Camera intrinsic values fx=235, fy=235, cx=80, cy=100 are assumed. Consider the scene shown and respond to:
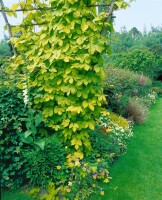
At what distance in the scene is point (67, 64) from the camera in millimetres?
3607

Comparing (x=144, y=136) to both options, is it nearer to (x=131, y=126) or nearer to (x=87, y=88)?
(x=131, y=126)

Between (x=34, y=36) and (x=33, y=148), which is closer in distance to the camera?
(x=33, y=148)

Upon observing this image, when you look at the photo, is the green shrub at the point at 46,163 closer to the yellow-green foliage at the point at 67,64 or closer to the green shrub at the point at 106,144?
the yellow-green foliage at the point at 67,64

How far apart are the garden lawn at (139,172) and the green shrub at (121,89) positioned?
1.15m

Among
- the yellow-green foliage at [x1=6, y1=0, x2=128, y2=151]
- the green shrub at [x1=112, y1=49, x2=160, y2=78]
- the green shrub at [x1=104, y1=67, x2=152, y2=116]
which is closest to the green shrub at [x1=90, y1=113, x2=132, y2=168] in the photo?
the yellow-green foliage at [x1=6, y1=0, x2=128, y2=151]

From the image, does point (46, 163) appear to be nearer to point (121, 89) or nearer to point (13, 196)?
point (13, 196)

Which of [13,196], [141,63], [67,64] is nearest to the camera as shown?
[13,196]

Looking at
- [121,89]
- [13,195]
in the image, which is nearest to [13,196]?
[13,195]

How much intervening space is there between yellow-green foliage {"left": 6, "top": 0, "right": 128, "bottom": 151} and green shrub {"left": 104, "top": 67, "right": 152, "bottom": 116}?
310cm

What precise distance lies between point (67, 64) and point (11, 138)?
1369mm

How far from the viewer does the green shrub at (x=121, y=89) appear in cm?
720

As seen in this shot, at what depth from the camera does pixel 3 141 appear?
3.25 meters

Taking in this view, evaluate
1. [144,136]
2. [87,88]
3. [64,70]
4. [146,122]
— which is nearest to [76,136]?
[87,88]

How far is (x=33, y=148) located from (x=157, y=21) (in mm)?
43582
